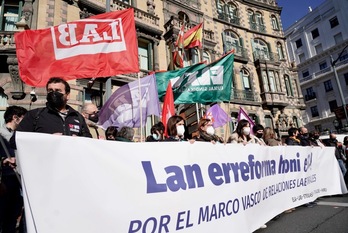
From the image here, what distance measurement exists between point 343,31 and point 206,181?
142ft

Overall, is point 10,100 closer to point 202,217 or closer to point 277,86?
point 202,217

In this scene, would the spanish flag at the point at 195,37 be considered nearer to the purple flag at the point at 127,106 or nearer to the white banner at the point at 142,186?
the purple flag at the point at 127,106

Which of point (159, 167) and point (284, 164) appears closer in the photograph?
point (159, 167)

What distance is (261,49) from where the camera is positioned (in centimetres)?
2138

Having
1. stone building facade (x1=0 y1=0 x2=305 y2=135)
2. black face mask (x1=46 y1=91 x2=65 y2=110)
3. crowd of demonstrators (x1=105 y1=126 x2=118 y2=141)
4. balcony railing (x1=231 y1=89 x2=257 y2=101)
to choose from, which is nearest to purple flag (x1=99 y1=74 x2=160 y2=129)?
crowd of demonstrators (x1=105 y1=126 x2=118 y2=141)

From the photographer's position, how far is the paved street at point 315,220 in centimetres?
326

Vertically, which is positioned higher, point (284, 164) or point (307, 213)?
point (284, 164)

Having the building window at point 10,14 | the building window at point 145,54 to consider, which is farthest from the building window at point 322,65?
the building window at point 10,14

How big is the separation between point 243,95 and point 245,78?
2.05m

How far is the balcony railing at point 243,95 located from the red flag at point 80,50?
1396 cm

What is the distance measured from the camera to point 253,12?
72.5 ft

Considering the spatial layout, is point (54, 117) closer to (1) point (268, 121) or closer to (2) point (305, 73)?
(1) point (268, 121)

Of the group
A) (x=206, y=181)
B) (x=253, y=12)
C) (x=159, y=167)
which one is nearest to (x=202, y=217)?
(x=206, y=181)

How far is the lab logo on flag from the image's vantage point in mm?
4430
